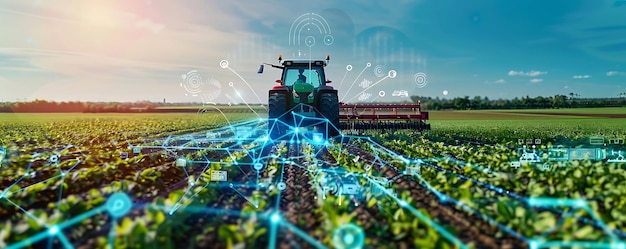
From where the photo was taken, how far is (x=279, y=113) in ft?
41.8

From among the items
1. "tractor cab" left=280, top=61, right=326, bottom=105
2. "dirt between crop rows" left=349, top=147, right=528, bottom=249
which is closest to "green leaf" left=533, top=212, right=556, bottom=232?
"dirt between crop rows" left=349, top=147, right=528, bottom=249

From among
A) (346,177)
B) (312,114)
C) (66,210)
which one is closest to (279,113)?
(312,114)

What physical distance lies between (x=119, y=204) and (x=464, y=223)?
12.4 feet

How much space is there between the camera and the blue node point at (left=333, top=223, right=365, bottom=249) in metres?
3.71

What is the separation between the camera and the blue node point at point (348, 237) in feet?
12.2

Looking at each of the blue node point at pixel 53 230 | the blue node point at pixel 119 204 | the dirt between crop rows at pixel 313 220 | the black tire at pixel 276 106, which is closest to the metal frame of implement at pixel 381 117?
the black tire at pixel 276 106

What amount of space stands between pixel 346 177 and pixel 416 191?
100cm

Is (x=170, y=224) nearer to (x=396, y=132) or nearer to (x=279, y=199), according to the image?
(x=279, y=199)

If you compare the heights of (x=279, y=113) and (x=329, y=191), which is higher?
(x=279, y=113)

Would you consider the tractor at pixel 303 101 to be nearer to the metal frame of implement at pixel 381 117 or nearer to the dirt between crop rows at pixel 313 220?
the metal frame of implement at pixel 381 117

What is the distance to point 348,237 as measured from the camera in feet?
12.4

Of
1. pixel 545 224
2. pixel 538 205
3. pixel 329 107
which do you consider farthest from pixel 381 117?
pixel 545 224

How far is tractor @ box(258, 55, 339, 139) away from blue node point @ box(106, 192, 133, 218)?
7427 millimetres

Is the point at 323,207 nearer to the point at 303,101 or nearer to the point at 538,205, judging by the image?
the point at 538,205
